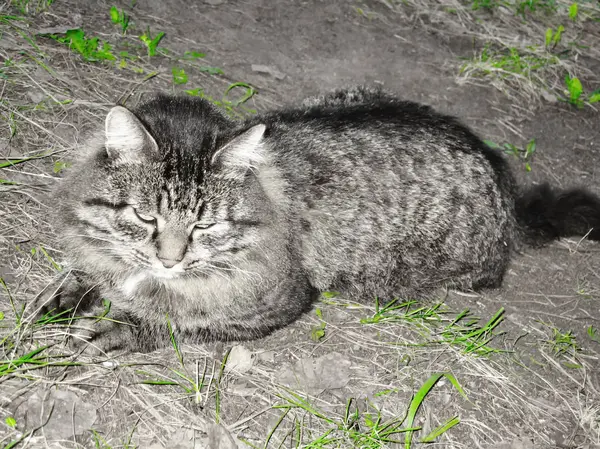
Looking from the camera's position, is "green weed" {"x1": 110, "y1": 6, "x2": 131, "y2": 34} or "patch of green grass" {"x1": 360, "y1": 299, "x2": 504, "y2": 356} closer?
"patch of green grass" {"x1": 360, "y1": 299, "x2": 504, "y2": 356}

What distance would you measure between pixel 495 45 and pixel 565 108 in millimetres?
1066

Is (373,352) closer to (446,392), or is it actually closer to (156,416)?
(446,392)

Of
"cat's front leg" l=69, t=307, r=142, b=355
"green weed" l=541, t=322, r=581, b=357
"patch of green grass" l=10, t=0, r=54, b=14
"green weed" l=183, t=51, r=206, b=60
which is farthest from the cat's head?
"patch of green grass" l=10, t=0, r=54, b=14

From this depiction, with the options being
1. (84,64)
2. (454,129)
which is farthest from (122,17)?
(454,129)

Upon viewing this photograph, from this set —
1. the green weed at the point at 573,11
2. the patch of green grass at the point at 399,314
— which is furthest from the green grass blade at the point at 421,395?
the green weed at the point at 573,11

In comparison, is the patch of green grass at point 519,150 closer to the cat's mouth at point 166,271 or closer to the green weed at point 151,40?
the green weed at point 151,40

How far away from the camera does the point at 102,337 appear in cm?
306

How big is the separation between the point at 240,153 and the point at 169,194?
0.39 metres

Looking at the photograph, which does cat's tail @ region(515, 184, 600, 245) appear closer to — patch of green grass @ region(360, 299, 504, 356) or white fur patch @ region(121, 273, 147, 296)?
patch of green grass @ region(360, 299, 504, 356)

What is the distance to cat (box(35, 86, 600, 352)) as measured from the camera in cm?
283

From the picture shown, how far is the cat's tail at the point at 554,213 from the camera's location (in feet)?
14.0

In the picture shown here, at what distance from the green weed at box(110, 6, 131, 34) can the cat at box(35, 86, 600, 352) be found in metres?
1.87

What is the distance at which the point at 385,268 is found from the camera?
375cm

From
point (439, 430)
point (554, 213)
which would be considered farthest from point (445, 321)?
point (554, 213)
